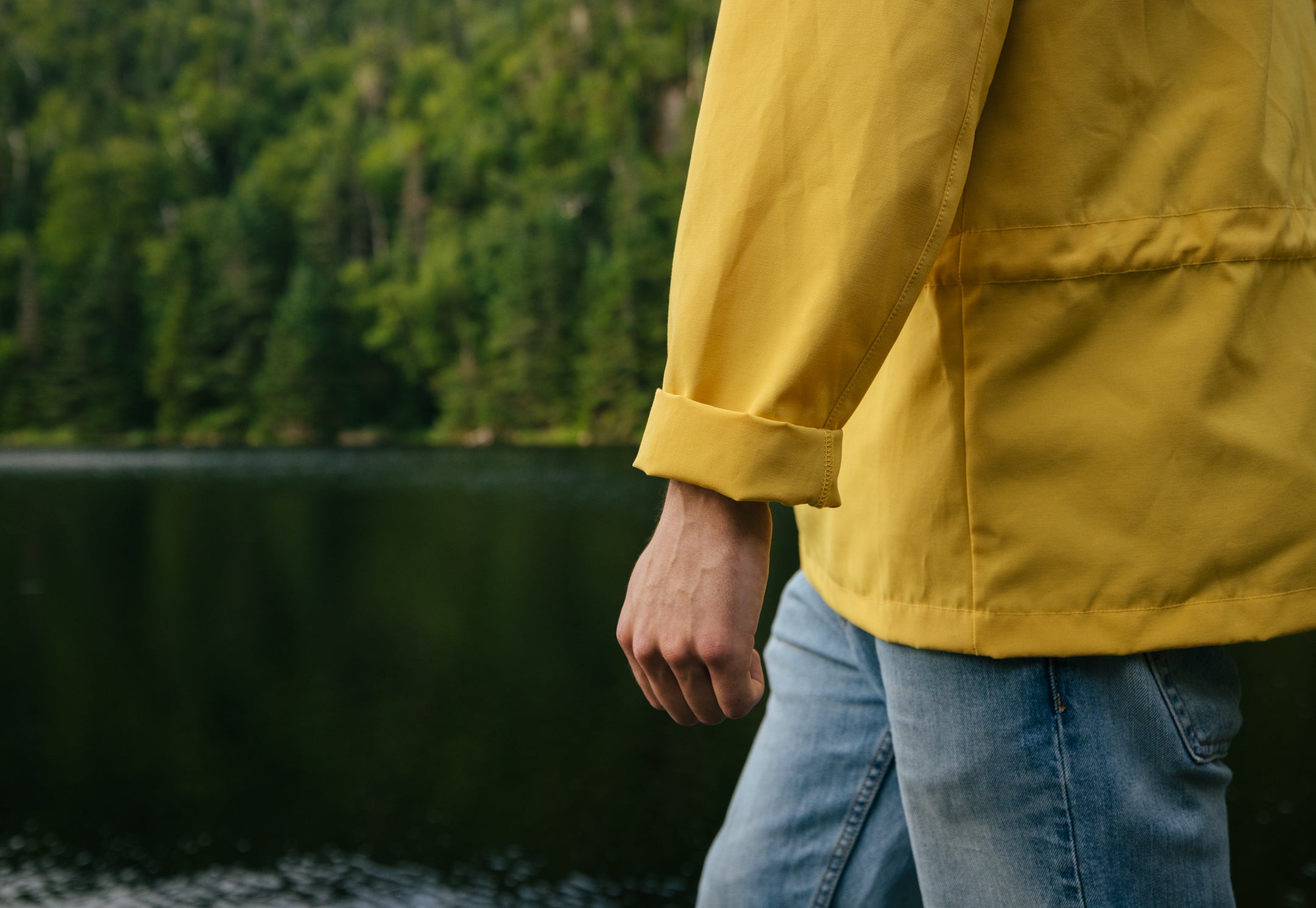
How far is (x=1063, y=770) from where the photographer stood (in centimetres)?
81

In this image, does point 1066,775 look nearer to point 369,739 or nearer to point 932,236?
point 932,236

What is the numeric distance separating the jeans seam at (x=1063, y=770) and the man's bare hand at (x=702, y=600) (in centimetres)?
21

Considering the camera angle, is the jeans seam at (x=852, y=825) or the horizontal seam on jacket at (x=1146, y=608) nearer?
the horizontal seam on jacket at (x=1146, y=608)

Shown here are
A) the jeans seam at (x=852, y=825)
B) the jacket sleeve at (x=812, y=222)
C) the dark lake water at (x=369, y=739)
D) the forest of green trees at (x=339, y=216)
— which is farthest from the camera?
the forest of green trees at (x=339, y=216)

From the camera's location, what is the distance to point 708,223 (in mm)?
797

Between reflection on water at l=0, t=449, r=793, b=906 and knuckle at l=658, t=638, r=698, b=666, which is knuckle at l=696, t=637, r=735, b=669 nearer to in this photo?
knuckle at l=658, t=638, r=698, b=666

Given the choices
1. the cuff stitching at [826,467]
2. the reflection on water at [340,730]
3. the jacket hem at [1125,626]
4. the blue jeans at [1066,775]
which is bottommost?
the reflection on water at [340,730]

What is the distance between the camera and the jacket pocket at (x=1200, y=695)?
81cm

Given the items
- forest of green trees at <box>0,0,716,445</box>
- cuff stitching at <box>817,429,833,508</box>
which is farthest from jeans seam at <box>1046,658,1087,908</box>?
forest of green trees at <box>0,0,716,445</box>

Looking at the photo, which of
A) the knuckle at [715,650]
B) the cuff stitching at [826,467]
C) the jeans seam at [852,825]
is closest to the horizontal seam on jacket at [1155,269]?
the cuff stitching at [826,467]

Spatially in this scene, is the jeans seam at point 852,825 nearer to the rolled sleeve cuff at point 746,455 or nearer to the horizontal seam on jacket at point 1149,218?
the rolled sleeve cuff at point 746,455

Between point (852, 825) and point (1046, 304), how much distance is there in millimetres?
509

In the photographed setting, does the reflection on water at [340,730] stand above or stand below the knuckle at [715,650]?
below

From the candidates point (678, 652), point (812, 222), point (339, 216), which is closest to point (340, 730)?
point (678, 652)
